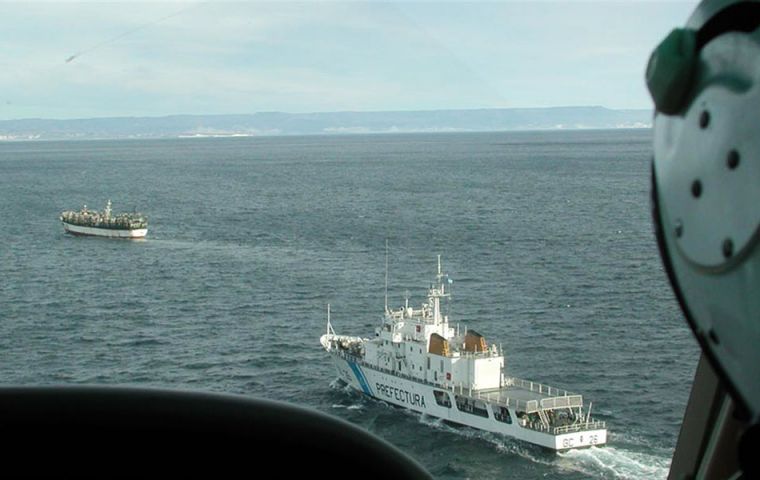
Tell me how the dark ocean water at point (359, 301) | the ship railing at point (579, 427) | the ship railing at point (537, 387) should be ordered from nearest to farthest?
the ship railing at point (579, 427), the dark ocean water at point (359, 301), the ship railing at point (537, 387)

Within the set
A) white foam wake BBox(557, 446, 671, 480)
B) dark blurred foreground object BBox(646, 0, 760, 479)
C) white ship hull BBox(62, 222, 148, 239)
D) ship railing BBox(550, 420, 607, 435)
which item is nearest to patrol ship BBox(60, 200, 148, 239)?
white ship hull BBox(62, 222, 148, 239)

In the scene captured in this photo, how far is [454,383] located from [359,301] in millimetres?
6834

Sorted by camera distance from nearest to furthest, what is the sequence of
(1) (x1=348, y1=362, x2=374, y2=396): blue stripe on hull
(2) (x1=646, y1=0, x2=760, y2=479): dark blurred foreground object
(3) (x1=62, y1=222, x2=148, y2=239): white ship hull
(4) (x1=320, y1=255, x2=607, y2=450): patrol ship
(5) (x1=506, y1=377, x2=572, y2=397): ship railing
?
Answer: (2) (x1=646, y1=0, x2=760, y2=479): dark blurred foreground object → (4) (x1=320, y1=255, x2=607, y2=450): patrol ship → (5) (x1=506, y1=377, x2=572, y2=397): ship railing → (1) (x1=348, y1=362, x2=374, y2=396): blue stripe on hull → (3) (x1=62, y1=222, x2=148, y2=239): white ship hull

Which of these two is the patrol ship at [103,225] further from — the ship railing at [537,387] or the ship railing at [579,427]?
the ship railing at [579,427]

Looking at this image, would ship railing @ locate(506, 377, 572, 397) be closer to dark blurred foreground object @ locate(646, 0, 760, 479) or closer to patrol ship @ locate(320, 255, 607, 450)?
patrol ship @ locate(320, 255, 607, 450)

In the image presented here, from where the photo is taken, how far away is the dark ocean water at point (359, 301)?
1580 centimetres

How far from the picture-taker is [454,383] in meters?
17.1

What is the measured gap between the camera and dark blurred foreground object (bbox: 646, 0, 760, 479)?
0.76 meters

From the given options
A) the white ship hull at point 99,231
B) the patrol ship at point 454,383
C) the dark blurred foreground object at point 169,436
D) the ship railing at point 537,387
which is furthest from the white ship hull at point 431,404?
the white ship hull at point 99,231

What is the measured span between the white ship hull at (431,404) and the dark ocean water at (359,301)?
0.19 metres

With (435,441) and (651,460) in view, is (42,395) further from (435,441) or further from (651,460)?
(435,441)

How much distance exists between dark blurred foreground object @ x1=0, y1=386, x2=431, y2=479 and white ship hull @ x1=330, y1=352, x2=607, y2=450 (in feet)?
44.5

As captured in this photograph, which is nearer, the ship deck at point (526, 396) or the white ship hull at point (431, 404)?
the white ship hull at point (431, 404)

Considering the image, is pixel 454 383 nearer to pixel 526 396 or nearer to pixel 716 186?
pixel 526 396
